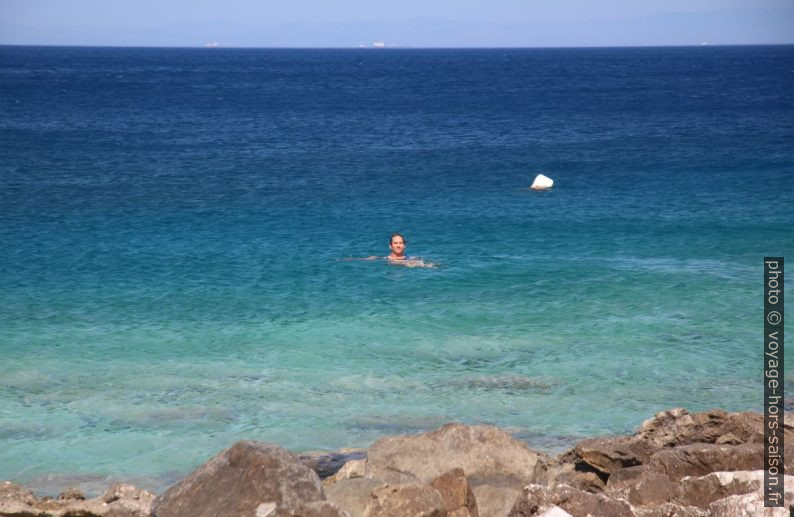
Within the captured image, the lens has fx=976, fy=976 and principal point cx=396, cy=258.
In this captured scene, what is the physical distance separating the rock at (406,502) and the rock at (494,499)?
2.98 ft

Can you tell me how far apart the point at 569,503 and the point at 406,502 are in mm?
1142

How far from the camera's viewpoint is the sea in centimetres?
1241

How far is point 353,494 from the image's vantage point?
7559 mm

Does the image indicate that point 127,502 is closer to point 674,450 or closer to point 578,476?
point 578,476

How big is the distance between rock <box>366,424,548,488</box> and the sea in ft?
8.58

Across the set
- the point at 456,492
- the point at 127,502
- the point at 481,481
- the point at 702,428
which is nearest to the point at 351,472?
the point at 481,481

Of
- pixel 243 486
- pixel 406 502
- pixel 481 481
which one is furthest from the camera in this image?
pixel 481 481

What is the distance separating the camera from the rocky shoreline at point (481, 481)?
661 centimetres

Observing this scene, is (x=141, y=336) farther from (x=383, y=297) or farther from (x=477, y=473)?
(x=477, y=473)

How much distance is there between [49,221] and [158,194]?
484 cm

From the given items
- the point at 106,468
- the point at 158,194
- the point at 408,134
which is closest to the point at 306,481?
the point at 106,468

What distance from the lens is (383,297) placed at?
58.8 ft

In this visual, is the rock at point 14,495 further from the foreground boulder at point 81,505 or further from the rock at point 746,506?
the rock at point 746,506

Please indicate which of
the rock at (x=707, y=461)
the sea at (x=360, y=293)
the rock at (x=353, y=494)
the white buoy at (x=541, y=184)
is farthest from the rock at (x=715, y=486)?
the white buoy at (x=541, y=184)
